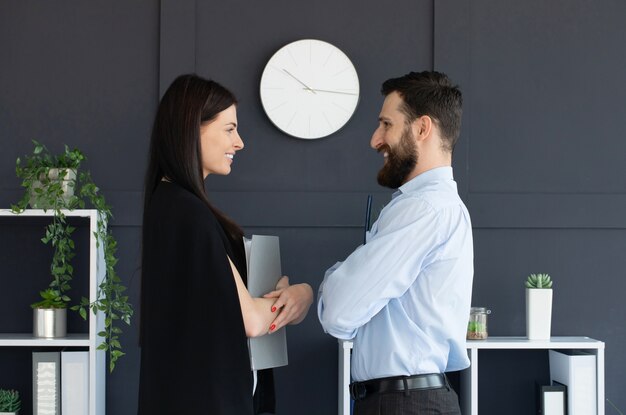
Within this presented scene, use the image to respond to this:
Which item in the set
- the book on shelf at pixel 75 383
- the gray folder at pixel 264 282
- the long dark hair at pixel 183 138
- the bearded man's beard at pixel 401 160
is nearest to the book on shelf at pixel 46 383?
the book on shelf at pixel 75 383

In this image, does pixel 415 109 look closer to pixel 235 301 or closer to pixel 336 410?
pixel 235 301

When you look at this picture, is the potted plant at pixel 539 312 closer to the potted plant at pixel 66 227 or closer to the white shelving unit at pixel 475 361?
the white shelving unit at pixel 475 361

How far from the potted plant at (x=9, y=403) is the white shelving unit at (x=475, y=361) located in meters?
1.37

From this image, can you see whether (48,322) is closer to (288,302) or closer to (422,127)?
Result: (288,302)

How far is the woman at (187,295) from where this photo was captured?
1.84m

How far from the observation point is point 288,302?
2129 mm

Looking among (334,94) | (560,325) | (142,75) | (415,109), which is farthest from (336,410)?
(415,109)

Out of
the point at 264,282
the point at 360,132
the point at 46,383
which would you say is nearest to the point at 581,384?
the point at 360,132

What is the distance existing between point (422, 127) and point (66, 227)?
1978 millimetres

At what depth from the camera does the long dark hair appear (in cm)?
197

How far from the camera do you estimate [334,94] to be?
3.83 m

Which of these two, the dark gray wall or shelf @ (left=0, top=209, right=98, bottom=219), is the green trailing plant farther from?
shelf @ (left=0, top=209, right=98, bottom=219)

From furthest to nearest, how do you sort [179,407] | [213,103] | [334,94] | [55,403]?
[334,94]
[55,403]
[213,103]
[179,407]

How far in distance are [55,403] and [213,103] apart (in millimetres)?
1974
